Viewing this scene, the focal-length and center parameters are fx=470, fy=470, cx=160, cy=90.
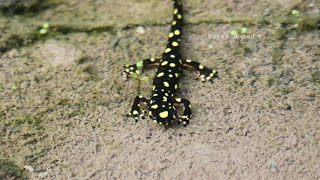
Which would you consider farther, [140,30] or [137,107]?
[140,30]

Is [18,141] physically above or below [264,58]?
below

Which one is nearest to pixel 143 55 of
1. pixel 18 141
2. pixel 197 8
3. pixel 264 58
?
pixel 197 8

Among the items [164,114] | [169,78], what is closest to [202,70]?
[169,78]

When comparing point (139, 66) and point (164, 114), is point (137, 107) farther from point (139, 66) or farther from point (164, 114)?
point (139, 66)

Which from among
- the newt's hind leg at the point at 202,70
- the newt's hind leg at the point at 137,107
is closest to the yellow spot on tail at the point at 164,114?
the newt's hind leg at the point at 137,107

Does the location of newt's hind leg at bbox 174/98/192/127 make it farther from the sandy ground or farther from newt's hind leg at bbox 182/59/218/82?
newt's hind leg at bbox 182/59/218/82

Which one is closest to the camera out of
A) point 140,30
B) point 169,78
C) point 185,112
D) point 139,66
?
point 185,112

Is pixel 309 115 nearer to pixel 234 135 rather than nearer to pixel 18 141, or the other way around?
pixel 234 135
